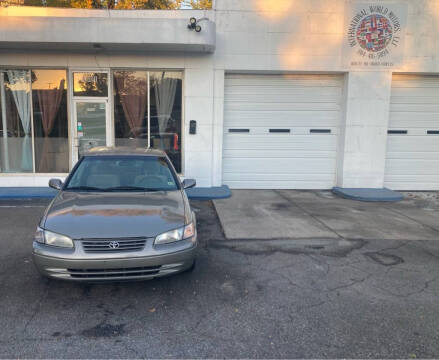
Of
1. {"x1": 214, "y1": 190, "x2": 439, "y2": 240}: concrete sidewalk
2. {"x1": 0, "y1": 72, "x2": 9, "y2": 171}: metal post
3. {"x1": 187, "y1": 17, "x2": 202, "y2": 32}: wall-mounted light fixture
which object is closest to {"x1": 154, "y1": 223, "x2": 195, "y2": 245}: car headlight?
{"x1": 214, "y1": 190, "x2": 439, "y2": 240}: concrete sidewalk

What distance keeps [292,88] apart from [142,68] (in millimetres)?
Answer: 4269

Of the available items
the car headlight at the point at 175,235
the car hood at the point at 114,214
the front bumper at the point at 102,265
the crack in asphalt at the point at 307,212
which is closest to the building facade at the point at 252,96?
the crack in asphalt at the point at 307,212

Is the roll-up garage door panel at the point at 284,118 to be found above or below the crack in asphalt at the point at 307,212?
above

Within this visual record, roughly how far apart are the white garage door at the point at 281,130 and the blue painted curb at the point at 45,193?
118cm

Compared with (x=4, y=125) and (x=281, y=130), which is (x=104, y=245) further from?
(x=4, y=125)

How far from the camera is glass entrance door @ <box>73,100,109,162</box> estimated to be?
973 centimetres

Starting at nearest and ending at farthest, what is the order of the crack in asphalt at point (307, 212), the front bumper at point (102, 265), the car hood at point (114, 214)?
the front bumper at point (102, 265)
the car hood at point (114, 214)
the crack in asphalt at point (307, 212)

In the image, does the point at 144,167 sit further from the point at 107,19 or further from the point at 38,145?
the point at 38,145

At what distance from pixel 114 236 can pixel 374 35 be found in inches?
362

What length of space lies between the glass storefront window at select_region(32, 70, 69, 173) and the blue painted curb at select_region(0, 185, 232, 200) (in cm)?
82

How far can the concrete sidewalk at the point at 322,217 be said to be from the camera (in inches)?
244

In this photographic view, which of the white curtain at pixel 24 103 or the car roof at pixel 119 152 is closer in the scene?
the car roof at pixel 119 152

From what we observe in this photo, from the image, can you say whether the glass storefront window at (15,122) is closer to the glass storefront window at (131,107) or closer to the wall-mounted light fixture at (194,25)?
the glass storefront window at (131,107)

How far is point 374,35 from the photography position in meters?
9.59
